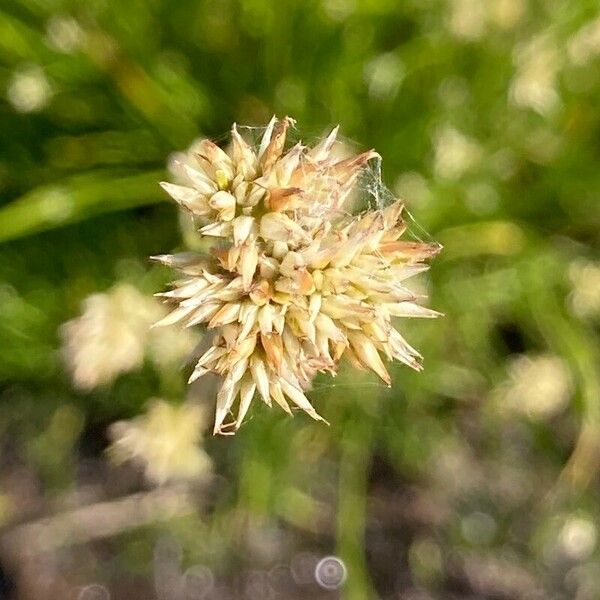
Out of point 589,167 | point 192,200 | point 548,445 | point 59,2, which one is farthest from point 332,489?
point 192,200

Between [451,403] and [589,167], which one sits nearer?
[589,167]

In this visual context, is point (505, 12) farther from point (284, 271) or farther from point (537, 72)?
point (284, 271)

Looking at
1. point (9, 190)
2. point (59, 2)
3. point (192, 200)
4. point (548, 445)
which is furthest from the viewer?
point (548, 445)

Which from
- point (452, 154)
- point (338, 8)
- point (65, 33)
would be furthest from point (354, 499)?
point (65, 33)

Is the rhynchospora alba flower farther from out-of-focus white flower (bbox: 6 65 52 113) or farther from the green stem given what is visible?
the green stem

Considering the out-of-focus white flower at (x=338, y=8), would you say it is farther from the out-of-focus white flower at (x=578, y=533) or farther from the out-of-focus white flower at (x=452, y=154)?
the out-of-focus white flower at (x=578, y=533)

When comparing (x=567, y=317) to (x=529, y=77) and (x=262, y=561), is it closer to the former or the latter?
(x=529, y=77)
